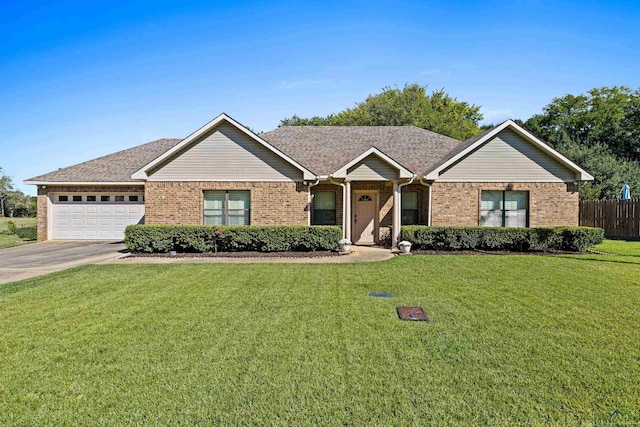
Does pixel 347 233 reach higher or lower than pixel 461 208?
lower

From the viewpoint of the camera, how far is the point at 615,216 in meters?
18.0

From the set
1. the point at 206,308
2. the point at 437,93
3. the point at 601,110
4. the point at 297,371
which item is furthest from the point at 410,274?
Result: the point at 601,110

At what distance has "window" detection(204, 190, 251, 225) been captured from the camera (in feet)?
47.0

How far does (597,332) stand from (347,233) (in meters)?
9.52

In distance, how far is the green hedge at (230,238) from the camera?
12.6 metres

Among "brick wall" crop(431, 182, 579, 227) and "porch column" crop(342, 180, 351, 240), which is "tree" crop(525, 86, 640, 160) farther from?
"porch column" crop(342, 180, 351, 240)

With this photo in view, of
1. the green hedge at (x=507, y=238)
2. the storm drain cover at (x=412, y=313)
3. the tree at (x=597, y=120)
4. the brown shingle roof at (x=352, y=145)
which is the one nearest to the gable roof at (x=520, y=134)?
Result: the brown shingle roof at (x=352, y=145)

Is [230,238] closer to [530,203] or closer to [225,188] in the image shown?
[225,188]

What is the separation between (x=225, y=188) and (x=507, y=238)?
1133 cm

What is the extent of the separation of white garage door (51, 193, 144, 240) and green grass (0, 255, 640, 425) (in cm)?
1071

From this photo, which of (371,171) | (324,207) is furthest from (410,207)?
(324,207)

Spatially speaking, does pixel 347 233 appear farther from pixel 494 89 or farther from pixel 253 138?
pixel 494 89

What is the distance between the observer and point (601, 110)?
4041 centimetres

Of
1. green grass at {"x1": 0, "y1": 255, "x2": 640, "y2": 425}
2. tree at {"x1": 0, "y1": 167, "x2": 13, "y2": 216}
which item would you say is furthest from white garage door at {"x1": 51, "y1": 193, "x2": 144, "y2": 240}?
tree at {"x1": 0, "y1": 167, "x2": 13, "y2": 216}
